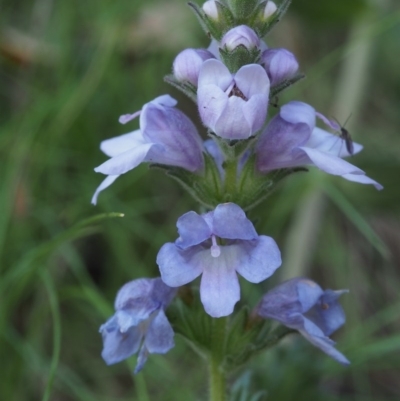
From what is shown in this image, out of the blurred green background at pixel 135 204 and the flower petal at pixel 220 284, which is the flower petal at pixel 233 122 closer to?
the flower petal at pixel 220 284

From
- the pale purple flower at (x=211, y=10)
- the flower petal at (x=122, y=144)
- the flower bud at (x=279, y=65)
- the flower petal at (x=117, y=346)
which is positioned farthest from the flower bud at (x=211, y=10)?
the flower petal at (x=117, y=346)

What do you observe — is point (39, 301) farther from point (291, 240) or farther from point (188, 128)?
point (188, 128)

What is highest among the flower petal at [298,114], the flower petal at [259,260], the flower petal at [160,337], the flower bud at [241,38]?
the flower bud at [241,38]

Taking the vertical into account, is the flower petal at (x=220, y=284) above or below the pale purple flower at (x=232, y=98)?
below

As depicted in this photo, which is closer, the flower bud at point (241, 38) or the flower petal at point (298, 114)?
the flower bud at point (241, 38)

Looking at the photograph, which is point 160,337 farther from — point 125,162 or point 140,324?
point 125,162

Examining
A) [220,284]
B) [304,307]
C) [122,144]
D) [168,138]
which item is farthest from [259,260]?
[122,144]
